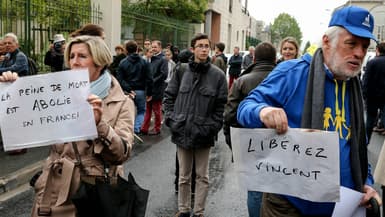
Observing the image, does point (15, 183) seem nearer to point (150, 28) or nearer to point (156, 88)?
point (156, 88)

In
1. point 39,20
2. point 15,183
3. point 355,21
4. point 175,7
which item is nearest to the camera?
point 355,21

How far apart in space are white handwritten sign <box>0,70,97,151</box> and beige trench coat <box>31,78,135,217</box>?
163 millimetres

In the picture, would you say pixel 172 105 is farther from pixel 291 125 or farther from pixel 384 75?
pixel 384 75

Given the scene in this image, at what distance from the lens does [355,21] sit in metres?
2.46

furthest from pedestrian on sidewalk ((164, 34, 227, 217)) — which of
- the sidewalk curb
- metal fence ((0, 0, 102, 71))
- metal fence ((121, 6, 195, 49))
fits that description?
metal fence ((121, 6, 195, 49))

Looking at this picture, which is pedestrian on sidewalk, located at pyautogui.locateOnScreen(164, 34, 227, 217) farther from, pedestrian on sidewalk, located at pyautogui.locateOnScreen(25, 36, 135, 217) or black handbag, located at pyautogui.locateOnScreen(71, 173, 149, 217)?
black handbag, located at pyautogui.locateOnScreen(71, 173, 149, 217)

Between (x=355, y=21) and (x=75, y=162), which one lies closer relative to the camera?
(x=355, y=21)

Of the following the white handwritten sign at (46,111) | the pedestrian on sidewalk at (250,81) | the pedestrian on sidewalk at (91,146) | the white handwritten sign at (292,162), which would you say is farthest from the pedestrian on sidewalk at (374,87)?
the white handwritten sign at (46,111)

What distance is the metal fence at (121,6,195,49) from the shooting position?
56.7ft

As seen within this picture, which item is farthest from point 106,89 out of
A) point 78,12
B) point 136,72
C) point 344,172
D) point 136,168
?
point 78,12

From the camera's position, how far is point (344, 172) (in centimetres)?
254

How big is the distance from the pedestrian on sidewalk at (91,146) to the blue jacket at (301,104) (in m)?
0.71

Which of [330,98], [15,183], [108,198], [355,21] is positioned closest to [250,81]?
[330,98]

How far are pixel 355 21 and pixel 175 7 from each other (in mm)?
24874
